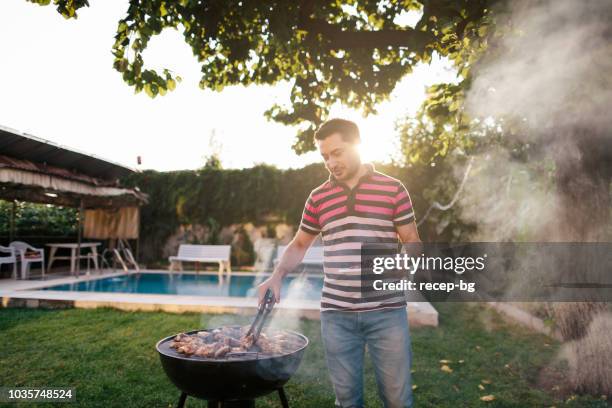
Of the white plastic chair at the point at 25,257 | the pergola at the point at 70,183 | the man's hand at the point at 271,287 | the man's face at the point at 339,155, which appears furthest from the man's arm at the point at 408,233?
the white plastic chair at the point at 25,257

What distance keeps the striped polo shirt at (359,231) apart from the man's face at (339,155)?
106mm

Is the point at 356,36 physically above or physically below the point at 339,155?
above

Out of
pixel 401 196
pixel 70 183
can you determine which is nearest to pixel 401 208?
pixel 401 196

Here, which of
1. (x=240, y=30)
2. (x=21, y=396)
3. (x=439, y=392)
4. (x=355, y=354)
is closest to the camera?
(x=355, y=354)

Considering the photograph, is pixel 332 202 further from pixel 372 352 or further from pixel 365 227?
pixel 372 352

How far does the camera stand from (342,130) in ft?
7.38

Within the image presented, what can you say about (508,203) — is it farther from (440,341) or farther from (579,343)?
(579,343)

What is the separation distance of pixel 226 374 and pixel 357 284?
0.89m

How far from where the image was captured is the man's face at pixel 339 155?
2254 mm

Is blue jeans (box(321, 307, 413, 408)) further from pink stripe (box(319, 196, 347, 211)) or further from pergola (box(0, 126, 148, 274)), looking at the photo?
pergola (box(0, 126, 148, 274))

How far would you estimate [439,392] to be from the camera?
353 cm

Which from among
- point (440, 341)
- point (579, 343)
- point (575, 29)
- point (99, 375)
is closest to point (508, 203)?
point (440, 341)

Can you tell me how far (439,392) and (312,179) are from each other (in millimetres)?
11363

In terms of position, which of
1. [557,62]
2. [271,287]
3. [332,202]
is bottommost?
[271,287]
